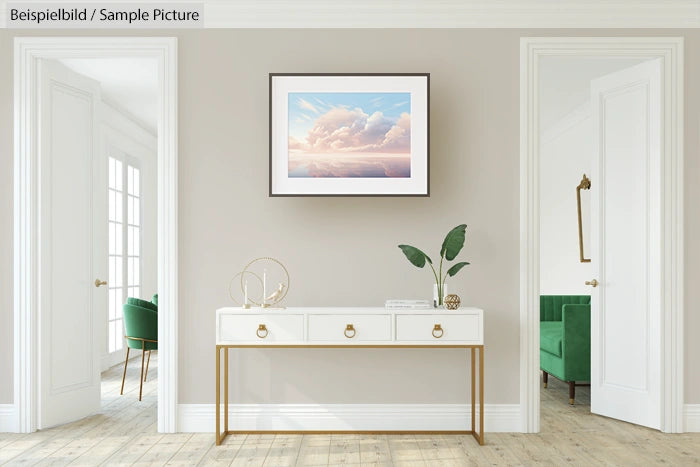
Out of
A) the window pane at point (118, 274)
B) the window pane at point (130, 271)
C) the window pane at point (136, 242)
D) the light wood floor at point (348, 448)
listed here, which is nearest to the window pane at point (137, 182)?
the window pane at point (136, 242)

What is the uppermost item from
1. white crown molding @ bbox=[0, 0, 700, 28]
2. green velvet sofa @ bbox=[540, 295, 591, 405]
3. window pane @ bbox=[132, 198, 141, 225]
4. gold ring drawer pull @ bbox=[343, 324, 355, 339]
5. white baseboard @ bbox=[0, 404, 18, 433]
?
white crown molding @ bbox=[0, 0, 700, 28]

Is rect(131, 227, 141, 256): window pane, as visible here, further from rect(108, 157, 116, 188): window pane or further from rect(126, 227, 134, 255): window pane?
rect(108, 157, 116, 188): window pane

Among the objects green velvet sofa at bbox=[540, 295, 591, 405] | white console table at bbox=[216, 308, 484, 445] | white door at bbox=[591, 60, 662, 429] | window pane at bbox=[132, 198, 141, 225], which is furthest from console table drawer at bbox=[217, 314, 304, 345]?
window pane at bbox=[132, 198, 141, 225]

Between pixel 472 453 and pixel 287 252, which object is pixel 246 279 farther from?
pixel 472 453

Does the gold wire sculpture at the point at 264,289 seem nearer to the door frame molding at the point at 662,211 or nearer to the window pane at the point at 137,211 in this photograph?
the door frame molding at the point at 662,211

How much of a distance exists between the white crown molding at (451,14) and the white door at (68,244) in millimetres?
597

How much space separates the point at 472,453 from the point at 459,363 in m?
0.57

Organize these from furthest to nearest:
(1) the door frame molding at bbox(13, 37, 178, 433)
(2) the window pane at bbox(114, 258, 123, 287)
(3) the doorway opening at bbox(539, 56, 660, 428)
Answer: (2) the window pane at bbox(114, 258, 123, 287) < (3) the doorway opening at bbox(539, 56, 660, 428) < (1) the door frame molding at bbox(13, 37, 178, 433)

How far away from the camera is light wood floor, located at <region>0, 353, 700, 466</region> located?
130 inches

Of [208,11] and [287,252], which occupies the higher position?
[208,11]

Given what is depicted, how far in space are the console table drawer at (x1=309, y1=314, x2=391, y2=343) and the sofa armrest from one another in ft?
6.10

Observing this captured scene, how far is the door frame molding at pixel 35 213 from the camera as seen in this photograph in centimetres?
382

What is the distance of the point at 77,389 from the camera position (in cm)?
416

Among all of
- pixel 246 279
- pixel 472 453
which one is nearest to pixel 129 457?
pixel 246 279
